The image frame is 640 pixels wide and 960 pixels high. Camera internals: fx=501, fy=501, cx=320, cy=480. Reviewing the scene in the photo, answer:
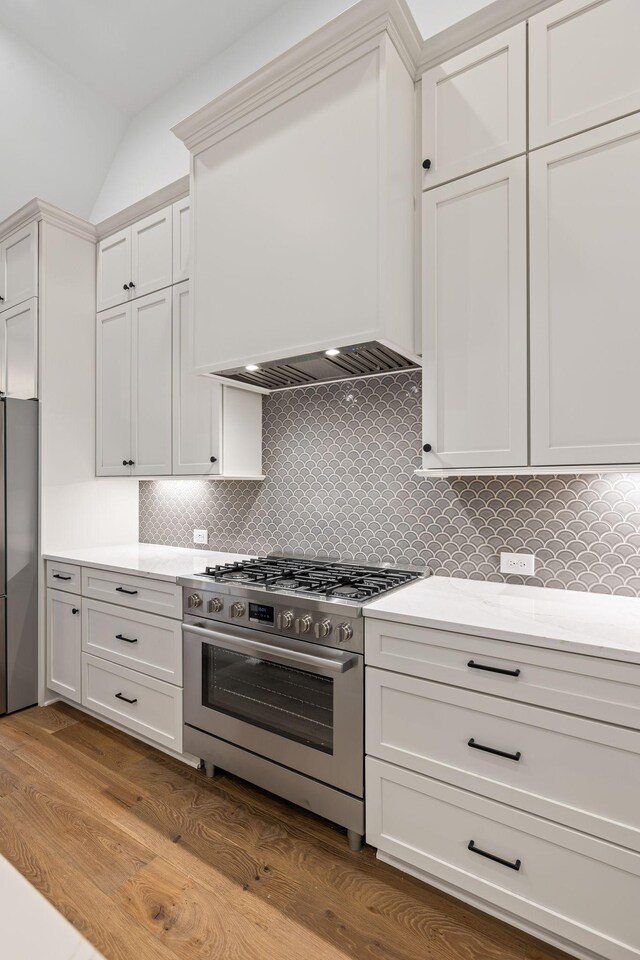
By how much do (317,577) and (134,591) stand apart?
38.7 inches

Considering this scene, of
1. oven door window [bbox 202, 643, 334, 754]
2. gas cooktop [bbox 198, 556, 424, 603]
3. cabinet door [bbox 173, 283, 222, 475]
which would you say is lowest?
oven door window [bbox 202, 643, 334, 754]

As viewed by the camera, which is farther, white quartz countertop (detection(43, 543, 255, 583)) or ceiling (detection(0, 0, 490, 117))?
ceiling (detection(0, 0, 490, 117))

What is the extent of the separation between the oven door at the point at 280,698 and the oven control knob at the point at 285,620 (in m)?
0.06

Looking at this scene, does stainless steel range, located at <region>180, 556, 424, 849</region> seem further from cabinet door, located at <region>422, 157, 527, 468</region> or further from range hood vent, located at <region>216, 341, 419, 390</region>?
range hood vent, located at <region>216, 341, 419, 390</region>

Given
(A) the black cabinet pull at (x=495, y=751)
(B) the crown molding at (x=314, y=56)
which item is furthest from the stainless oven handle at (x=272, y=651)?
(B) the crown molding at (x=314, y=56)

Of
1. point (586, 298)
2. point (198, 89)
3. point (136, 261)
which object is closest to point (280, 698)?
point (586, 298)

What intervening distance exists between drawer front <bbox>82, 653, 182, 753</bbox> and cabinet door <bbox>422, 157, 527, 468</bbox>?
65.4 inches

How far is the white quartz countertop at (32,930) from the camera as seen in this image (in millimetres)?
467

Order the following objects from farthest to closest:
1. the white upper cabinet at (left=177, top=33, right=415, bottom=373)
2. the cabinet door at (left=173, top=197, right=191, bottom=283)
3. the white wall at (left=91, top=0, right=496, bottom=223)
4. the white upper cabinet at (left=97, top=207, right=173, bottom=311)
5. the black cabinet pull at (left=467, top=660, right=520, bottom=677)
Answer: the white upper cabinet at (left=97, top=207, right=173, bottom=311), the cabinet door at (left=173, top=197, right=191, bottom=283), the white wall at (left=91, top=0, right=496, bottom=223), the white upper cabinet at (left=177, top=33, right=415, bottom=373), the black cabinet pull at (left=467, top=660, right=520, bottom=677)

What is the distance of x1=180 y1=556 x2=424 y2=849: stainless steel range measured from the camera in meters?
1.79

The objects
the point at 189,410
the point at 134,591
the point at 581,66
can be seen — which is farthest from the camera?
the point at 189,410

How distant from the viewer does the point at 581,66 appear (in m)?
1.63

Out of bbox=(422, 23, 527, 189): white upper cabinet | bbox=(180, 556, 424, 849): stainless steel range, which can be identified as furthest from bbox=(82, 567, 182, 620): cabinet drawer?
bbox=(422, 23, 527, 189): white upper cabinet

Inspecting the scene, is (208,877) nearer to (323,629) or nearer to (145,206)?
(323,629)
